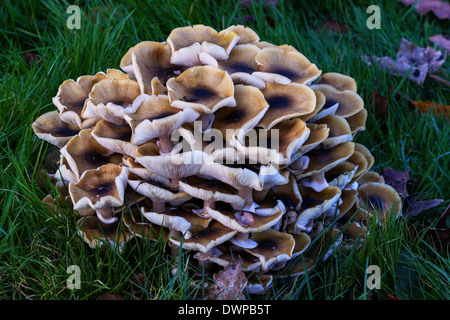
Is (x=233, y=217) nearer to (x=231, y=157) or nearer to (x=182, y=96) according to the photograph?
(x=231, y=157)

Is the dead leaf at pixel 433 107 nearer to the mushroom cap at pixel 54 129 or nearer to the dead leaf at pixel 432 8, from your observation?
the dead leaf at pixel 432 8

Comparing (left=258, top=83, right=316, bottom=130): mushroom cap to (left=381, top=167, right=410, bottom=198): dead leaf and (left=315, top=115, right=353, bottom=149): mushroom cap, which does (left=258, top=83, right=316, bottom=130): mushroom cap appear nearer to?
(left=315, top=115, right=353, bottom=149): mushroom cap

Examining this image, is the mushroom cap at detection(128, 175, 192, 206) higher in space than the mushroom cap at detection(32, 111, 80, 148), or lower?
lower

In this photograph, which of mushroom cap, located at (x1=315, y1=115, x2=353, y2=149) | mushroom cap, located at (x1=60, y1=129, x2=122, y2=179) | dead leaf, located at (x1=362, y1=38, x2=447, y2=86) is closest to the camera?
mushroom cap, located at (x1=60, y1=129, x2=122, y2=179)

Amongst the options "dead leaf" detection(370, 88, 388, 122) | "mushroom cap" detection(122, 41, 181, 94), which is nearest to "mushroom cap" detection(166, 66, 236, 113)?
"mushroom cap" detection(122, 41, 181, 94)

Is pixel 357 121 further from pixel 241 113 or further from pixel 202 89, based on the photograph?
pixel 202 89

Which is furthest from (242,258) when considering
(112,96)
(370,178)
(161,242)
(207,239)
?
(370,178)

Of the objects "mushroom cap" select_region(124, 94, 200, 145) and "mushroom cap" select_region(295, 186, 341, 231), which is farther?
"mushroom cap" select_region(295, 186, 341, 231)

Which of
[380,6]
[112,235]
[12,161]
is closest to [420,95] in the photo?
[380,6]
